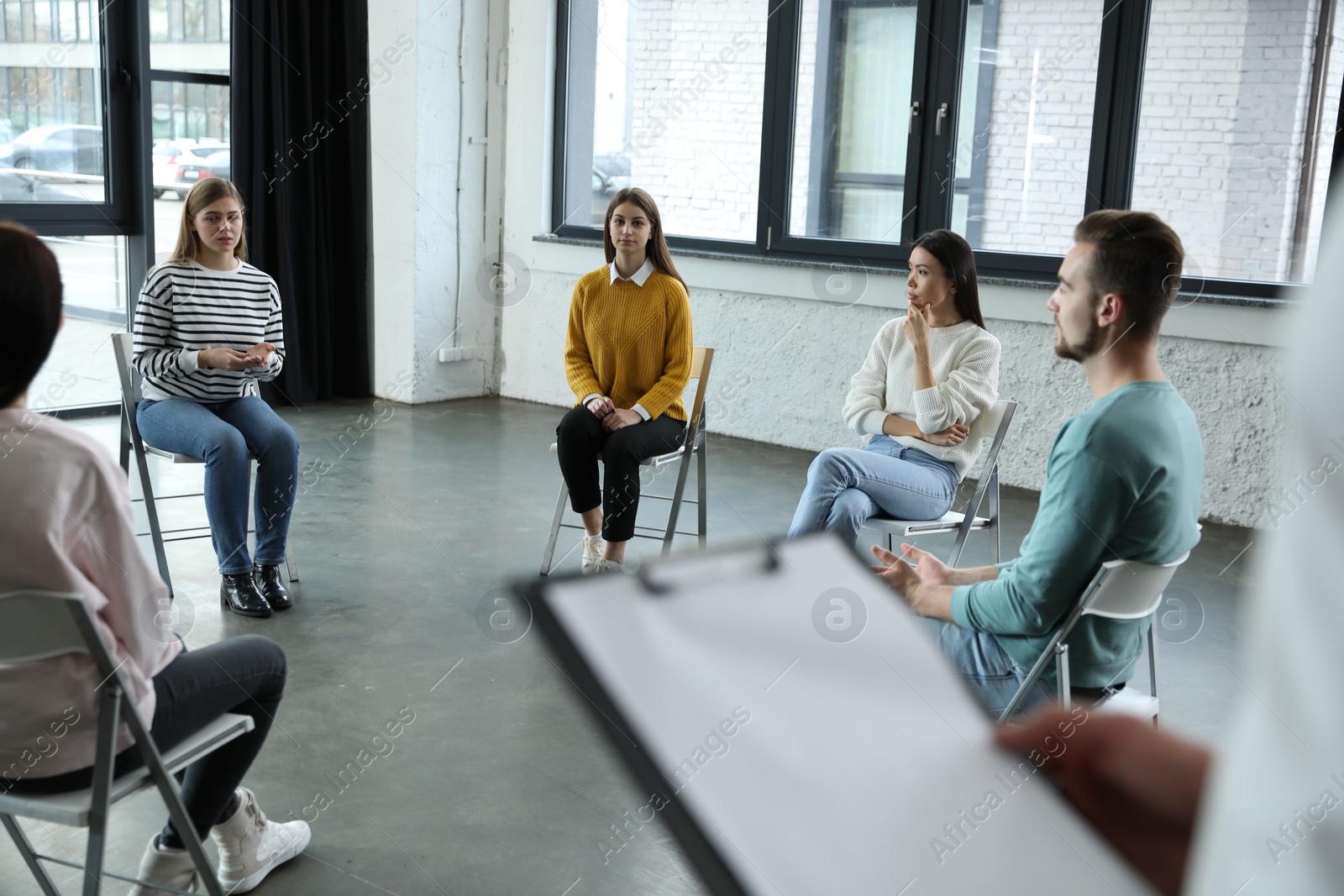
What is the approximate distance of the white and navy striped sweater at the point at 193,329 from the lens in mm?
3400

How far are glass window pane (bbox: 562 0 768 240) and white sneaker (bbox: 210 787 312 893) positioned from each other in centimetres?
454

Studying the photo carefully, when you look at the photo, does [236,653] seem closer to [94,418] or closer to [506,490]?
[506,490]

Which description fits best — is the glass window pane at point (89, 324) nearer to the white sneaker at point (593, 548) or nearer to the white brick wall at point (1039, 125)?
the white sneaker at point (593, 548)

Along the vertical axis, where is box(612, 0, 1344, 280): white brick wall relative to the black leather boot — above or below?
above

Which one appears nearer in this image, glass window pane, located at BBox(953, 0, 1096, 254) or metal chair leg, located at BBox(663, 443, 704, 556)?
metal chair leg, located at BBox(663, 443, 704, 556)

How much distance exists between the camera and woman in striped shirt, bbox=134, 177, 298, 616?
3.32 metres

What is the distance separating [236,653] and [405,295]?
4.88m

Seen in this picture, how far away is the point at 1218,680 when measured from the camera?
10.3 feet

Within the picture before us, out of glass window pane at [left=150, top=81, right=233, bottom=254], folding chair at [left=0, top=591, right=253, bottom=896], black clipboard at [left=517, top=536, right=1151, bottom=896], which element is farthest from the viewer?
glass window pane at [left=150, top=81, right=233, bottom=254]

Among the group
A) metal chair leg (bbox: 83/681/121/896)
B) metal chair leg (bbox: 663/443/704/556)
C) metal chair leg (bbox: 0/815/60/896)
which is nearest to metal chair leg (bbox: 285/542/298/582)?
metal chair leg (bbox: 663/443/704/556)

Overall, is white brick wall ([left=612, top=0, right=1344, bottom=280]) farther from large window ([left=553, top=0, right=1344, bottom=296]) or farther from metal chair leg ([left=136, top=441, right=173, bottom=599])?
metal chair leg ([left=136, top=441, right=173, bottom=599])

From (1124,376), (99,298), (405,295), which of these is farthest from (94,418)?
(1124,376)

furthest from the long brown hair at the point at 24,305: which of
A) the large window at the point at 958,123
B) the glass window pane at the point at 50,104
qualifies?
the glass window pane at the point at 50,104

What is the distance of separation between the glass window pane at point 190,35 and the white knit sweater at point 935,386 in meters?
4.18
